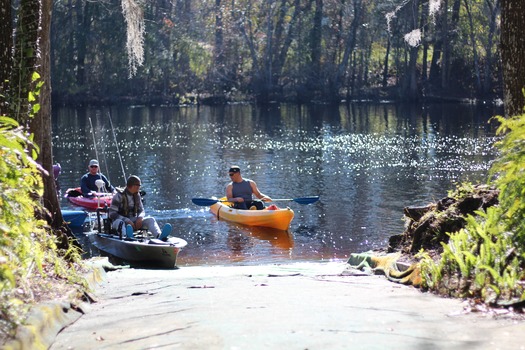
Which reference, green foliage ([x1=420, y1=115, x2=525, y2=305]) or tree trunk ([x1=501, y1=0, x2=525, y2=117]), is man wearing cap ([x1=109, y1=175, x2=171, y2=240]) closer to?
tree trunk ([x1=501, y1=0, x2=525, y2=117])

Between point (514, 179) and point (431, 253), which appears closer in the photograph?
point (514, 179)

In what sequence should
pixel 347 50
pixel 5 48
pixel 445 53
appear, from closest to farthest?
pixel 5 48
pixel 445 53
pixel 347 50

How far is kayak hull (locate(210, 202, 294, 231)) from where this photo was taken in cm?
1797

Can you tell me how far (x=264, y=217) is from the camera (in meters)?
18.1

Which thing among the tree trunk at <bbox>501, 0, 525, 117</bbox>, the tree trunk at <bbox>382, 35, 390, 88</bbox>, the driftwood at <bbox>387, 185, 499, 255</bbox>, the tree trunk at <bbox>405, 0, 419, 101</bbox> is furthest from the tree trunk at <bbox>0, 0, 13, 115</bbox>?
the tree trunk at <bbox>382, 35, 390, 88</bbox>

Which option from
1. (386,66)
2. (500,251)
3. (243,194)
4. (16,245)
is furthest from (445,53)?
(16,245)

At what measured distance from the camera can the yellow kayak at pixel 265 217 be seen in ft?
59.0

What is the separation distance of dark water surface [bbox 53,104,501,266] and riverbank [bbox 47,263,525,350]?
6172mm

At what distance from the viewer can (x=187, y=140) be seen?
38781 mm

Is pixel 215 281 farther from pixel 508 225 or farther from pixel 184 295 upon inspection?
pixel 508 225

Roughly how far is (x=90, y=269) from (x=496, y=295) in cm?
398

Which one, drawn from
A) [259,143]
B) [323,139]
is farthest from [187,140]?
[323,139]

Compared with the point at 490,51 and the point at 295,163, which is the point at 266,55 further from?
the point at 295,163

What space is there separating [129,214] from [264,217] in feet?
15.8
